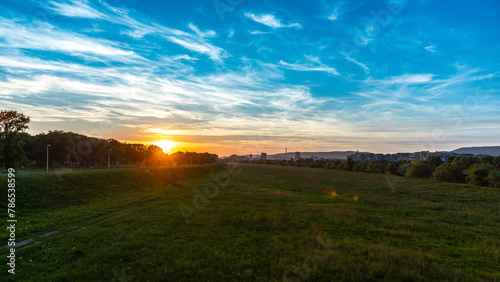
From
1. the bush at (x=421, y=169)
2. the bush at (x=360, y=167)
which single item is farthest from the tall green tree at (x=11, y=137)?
the bush at (x=360, y=167)

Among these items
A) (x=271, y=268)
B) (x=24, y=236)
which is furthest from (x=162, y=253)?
(x=24, y=236)

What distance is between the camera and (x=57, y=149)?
8162cm

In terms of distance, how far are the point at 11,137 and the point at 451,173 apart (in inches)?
4769

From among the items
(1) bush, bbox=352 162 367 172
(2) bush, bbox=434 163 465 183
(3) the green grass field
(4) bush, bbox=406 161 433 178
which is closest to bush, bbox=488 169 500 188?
(2) bush, bbox=434 163 465 183

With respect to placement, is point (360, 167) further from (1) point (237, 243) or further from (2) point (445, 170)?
(1) point (237, 243)

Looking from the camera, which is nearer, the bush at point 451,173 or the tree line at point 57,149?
the tree line at point 57,149

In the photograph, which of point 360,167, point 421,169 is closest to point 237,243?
point 421,169

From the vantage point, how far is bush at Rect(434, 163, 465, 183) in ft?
274

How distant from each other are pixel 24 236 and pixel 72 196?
17.3 m

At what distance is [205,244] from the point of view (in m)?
18.2

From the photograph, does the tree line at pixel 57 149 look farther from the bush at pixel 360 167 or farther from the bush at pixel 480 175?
the bush at pixel 360 167

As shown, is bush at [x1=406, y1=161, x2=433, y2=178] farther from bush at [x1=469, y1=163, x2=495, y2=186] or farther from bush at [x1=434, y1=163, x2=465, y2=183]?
bush at [x1=469, y1=163, x2=495, y2=186]

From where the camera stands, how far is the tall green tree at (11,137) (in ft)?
158

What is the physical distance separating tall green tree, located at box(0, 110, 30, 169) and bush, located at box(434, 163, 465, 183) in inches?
4668
